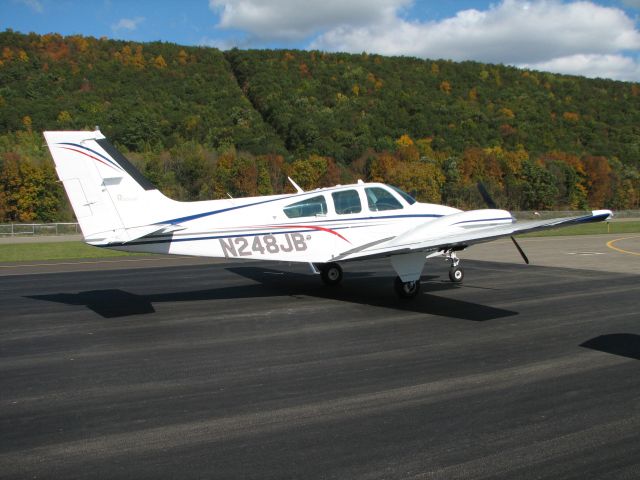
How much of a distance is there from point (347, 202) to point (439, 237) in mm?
2242

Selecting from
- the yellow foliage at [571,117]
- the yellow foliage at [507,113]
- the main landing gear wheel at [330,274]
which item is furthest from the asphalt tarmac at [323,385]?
the yellow foliage at [571,117]

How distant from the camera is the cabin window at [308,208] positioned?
491 inches

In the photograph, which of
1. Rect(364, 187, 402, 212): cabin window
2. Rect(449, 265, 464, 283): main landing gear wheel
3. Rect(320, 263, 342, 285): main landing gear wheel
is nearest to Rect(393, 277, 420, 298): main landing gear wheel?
Rect(364, 187, 402, 212): cabin window

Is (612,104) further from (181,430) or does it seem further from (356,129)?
(181,430)

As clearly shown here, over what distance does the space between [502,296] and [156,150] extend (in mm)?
67370

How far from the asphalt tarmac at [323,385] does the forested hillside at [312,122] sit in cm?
5191

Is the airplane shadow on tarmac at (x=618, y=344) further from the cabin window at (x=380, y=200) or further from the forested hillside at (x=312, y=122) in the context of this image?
the forested hillside at (x=312, y=122)

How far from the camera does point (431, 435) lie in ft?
17.4

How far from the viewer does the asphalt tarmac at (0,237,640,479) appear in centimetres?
484

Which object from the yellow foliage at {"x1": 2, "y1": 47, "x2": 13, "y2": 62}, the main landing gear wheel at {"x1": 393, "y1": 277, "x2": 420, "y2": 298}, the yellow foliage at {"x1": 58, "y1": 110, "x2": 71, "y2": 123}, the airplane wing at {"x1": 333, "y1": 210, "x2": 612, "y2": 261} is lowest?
the main landing gear wheel at {"x1": 393, "y1": 277, "x2": 420, "y2": 298}

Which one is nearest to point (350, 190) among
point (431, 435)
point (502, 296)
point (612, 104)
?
point (502, 296)

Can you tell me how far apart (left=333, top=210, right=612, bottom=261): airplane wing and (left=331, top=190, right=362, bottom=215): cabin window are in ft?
2.93

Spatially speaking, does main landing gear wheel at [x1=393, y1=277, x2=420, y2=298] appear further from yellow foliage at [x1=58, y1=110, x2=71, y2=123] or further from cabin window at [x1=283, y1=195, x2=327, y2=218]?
yellow foliage at [x1=58, y1=110, x2=71, y2=123]

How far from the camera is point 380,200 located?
13.2 m
